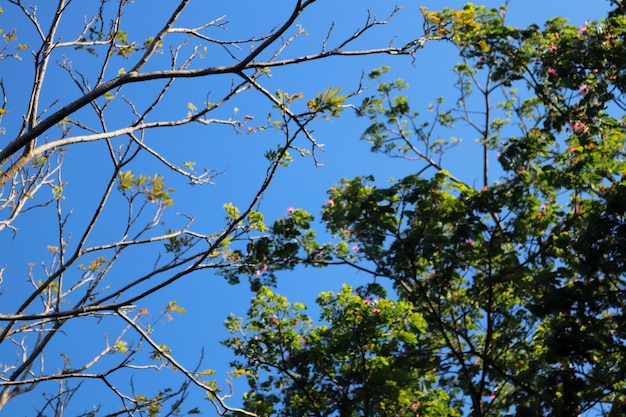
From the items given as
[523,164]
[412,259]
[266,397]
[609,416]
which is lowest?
[609,416]

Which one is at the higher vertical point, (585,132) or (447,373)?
(585,132)

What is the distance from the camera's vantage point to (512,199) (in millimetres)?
7402

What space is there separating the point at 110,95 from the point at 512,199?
4497 mm

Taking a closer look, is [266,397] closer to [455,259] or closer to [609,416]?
[455,259]

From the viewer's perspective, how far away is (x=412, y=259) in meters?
7.35

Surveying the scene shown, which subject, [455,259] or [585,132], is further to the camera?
[585,132]

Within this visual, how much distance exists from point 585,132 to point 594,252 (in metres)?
2.37

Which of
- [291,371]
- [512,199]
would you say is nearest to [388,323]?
[291,371]

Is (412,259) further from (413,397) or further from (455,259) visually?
(413,397)

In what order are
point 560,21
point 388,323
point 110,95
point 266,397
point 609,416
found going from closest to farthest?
point 110,95 → point 609,416 → point 388,323 → point 266,397 → point 560,21

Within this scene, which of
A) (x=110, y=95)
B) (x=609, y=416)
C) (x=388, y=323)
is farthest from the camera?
(x=388, y=323)

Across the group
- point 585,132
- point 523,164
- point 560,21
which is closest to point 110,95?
point 523,164

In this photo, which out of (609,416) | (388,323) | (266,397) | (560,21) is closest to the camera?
(609,416)

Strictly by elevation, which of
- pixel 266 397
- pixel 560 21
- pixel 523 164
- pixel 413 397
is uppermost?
pixel 560 21
